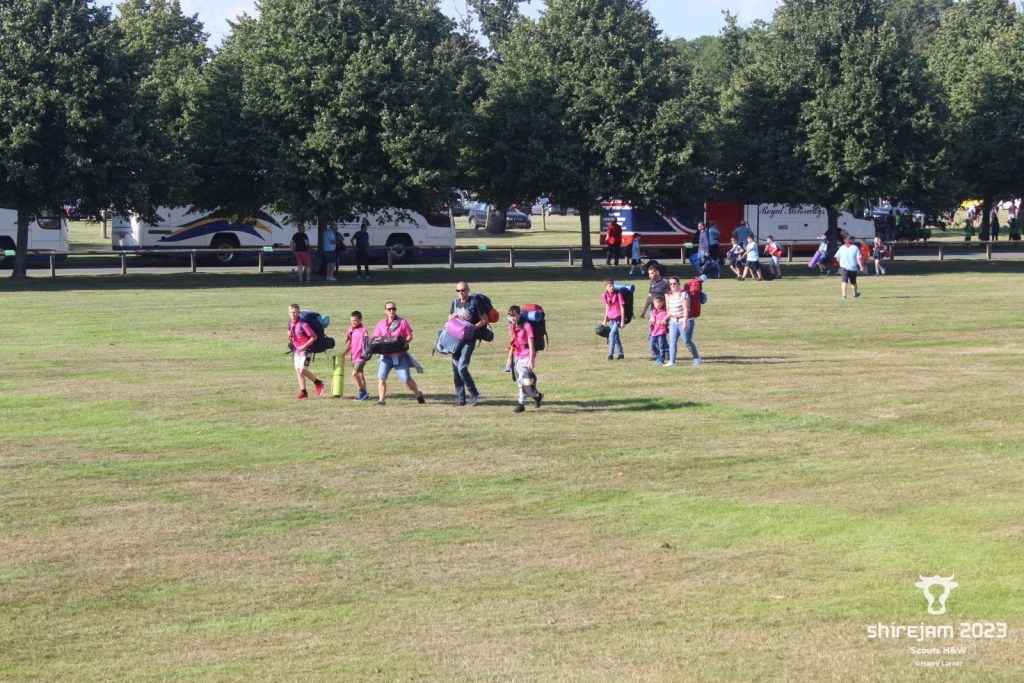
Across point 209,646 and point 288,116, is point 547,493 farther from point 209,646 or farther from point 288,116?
point 288,116

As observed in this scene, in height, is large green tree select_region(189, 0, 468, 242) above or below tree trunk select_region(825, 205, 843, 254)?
above

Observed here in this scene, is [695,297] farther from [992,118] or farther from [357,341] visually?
[992,118]

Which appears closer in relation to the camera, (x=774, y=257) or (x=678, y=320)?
(x=678, y=320)

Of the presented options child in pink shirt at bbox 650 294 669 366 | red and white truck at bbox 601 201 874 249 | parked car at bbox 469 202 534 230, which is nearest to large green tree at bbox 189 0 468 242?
red and white truck at bbox 601 201 874 249

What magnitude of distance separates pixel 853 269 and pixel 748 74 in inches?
730

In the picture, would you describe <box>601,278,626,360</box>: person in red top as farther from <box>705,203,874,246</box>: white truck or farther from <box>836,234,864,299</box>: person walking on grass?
<box>705,203,874,246</box>: white truck

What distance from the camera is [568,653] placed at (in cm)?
886

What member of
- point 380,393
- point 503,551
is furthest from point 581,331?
point 503,551

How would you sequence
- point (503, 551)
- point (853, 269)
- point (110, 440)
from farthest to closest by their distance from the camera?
point (853, 269) → point (110, 440) → point (503, 551)

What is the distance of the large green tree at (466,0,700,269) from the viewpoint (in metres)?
48.5

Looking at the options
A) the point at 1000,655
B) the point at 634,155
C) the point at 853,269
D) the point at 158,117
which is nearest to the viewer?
the point at 1000,655

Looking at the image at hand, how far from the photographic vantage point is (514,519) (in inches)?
488

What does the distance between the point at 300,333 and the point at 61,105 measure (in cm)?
2587

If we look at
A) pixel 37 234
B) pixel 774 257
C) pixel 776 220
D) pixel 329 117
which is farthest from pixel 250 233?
pixel 776 220
